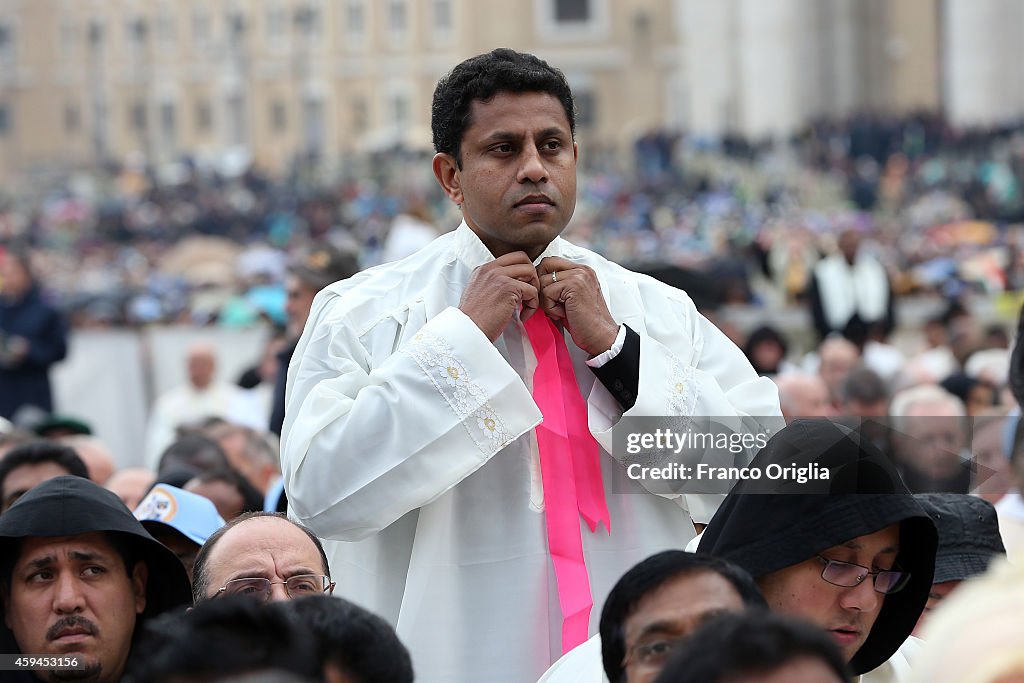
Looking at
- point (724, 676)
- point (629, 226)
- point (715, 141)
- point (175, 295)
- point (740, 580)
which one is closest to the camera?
point (724, 676)

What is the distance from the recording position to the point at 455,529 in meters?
3.88

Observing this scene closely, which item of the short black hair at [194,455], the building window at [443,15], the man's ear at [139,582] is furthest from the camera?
the building window at [443,15]

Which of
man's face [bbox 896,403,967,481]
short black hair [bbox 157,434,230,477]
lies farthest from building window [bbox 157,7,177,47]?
man's face [bbox 896,403,967,481]

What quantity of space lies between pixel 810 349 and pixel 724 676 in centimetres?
1250

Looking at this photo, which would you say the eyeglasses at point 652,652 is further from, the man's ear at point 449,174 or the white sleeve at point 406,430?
the man's ear at point 449,174

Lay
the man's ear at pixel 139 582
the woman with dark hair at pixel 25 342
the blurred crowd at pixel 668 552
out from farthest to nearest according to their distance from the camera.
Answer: the woman with dark hair at pixel 25 342 < the man's ear at pixel 139 582 < the blurred crowd at pixel 668 552

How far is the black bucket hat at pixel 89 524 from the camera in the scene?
13.2 feet

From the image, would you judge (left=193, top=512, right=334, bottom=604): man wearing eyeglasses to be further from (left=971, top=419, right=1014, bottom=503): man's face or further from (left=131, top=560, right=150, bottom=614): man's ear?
(left=971, top=419, right=1014, bottom=503): man's face

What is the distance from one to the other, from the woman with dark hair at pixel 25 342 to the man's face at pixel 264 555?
27.1 feet

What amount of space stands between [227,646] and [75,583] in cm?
176

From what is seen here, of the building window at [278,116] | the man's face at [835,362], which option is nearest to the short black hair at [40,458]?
the man's face at [835,362]

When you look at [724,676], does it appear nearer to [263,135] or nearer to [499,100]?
[499,100]

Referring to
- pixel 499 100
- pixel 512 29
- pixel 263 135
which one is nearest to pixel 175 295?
pixel 499 100

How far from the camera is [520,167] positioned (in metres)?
3.83
